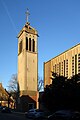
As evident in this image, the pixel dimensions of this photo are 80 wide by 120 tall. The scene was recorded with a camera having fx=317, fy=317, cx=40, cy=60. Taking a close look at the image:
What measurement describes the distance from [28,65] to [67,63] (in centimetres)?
1907

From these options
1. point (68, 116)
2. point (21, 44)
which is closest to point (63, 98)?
point (68, 116)

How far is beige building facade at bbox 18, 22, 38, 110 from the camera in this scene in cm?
8456

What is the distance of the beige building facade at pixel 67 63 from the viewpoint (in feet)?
210

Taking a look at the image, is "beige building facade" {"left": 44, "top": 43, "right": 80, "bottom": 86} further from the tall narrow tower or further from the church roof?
the church roof

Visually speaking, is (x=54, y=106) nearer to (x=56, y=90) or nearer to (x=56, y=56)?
(x=56, y=90)

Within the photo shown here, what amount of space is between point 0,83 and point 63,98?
91.6m

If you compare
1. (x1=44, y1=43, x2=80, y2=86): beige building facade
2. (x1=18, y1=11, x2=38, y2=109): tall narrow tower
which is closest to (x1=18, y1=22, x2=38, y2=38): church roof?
(x1=18, y1=11, x2=38, y2=109): tall narrow tower

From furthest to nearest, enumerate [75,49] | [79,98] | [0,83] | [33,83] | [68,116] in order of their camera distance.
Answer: [0,83]
[33,83]
[75,49]
[79,98]
[68,116]

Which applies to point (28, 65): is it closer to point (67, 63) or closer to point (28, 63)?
point (28, 63)

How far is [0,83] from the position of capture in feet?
442

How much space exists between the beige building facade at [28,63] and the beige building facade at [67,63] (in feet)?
24.7

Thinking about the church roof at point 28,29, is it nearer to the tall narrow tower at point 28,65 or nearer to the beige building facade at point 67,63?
the tall narrow tower at point 28,65

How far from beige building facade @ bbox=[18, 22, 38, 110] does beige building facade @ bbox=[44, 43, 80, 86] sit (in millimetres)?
7541

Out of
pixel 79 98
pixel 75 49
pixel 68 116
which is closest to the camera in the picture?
pixel 68 116
